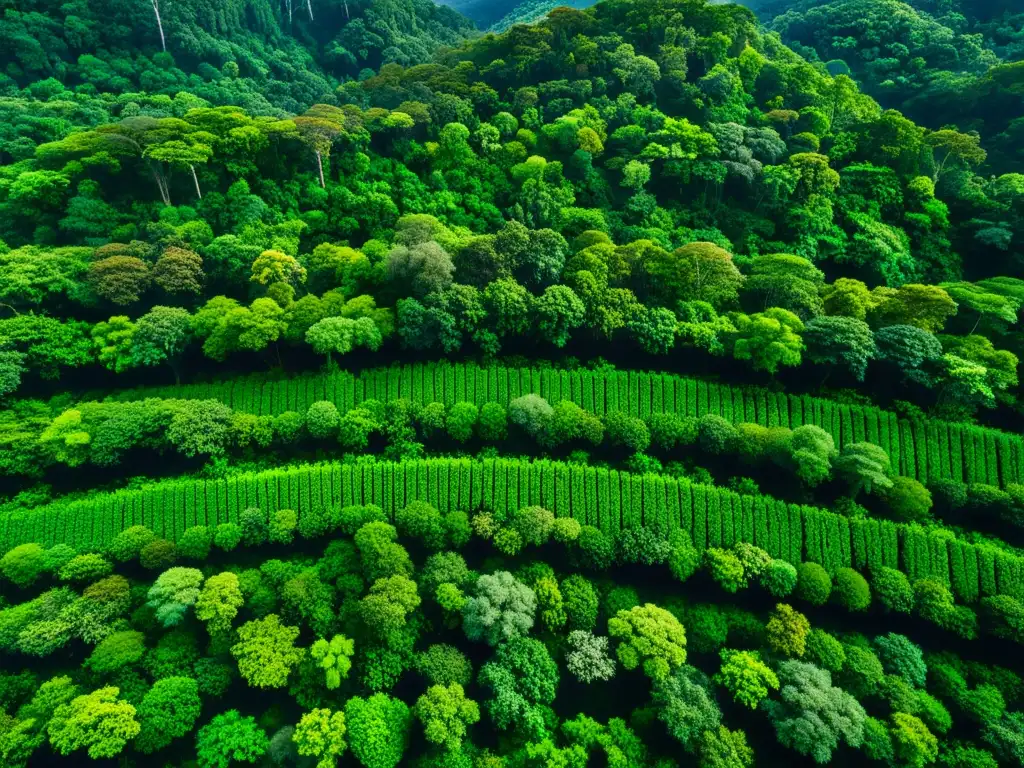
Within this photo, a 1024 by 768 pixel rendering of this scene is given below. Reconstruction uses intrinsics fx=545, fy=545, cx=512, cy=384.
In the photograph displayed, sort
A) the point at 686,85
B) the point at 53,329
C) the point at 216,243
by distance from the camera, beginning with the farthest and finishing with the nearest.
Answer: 1. the point at 686,85
2. the point at 216,243
3. the point at 53,329

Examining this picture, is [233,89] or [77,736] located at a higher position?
[233,89]

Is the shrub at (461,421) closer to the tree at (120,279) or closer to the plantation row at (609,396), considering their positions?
the plantation row at (609,396)

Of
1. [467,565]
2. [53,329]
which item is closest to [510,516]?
[467,565]

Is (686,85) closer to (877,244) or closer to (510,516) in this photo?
(877,244)

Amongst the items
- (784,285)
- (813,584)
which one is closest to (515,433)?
(813,584)

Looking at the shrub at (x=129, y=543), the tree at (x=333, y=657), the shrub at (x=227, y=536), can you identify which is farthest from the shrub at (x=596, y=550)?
the shrub at (x=129, y=543)

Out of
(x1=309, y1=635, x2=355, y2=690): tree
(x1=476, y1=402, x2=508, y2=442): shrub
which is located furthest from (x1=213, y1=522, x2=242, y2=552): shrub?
(x1=476, y1=402, x2=508, y2=442): shrub

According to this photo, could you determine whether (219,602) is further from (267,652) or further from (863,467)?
(863,467)

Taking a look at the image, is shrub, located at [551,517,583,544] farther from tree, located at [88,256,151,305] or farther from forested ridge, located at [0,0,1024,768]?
tree, located at [88,256,151,305]
